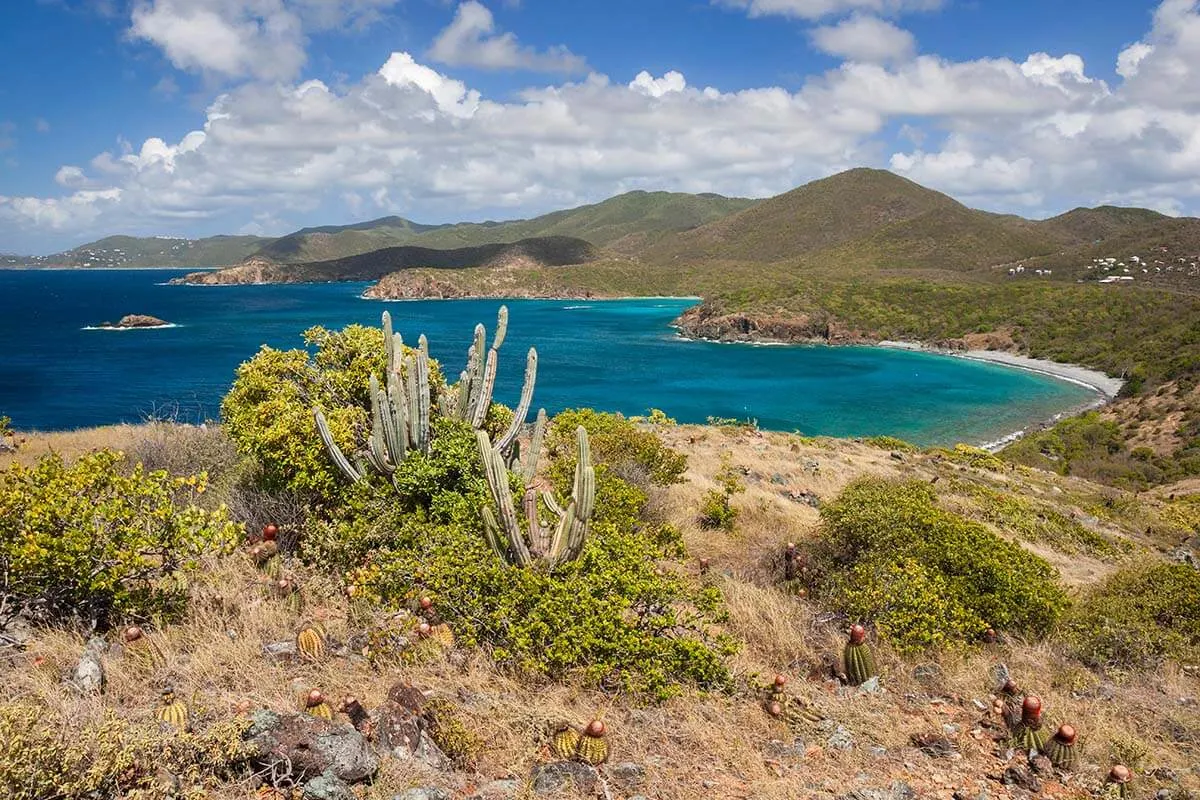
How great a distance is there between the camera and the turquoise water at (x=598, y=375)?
4606cm

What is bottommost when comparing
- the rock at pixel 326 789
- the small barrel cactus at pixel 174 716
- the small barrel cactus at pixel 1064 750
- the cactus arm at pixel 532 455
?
the small barrel cactus at pixel 1064 750

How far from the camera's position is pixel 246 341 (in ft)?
249

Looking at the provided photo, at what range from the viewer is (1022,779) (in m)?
5.11

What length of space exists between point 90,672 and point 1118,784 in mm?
7832

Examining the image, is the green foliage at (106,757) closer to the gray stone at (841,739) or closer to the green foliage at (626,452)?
the gray stone at (841,739)

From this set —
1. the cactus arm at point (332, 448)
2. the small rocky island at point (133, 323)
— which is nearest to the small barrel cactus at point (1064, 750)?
the cactus arm at point (332, 448)

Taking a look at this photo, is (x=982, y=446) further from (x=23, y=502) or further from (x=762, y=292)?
(x=762, y=292)

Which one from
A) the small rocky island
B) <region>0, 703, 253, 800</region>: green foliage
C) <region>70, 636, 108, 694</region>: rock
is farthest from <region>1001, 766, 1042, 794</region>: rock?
the small rocky island

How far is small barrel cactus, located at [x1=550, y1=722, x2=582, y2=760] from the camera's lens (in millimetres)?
5023

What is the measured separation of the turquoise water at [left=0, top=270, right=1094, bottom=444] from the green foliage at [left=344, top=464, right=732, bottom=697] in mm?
21582

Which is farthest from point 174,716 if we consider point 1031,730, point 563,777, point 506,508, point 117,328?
point 117,328

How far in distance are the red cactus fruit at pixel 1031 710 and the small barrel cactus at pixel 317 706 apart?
541cm

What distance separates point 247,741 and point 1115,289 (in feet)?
333

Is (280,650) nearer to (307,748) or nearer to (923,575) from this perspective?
(307,748)
